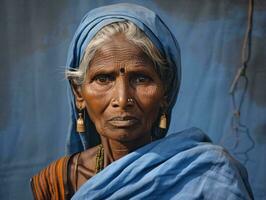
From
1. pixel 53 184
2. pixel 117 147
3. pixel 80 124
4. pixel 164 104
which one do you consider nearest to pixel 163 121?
pixel 164 104

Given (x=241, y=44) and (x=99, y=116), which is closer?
(x=99, y=116)

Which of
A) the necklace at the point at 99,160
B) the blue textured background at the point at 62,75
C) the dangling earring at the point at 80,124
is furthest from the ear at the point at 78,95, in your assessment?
the blue textured background at the point at 62,75

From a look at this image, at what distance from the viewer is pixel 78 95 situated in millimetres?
1826

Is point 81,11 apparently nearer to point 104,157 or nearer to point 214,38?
point 214,38

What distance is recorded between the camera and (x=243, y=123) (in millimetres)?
3184

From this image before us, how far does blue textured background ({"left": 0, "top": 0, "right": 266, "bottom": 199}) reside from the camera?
10.2 feet

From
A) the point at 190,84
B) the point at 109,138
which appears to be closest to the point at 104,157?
the point at 109,138

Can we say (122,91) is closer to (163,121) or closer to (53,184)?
(163,121)

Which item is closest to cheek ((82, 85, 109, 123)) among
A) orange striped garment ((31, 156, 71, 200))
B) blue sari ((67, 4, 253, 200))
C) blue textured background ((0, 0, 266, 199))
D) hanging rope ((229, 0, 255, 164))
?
blue sari ((67, 4, 253, 200))

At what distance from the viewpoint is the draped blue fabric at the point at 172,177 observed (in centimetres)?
166

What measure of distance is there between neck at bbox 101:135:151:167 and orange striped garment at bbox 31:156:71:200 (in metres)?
0.14

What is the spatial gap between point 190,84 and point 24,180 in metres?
0.98

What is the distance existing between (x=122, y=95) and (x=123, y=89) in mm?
20

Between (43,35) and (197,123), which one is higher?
(43,35)
